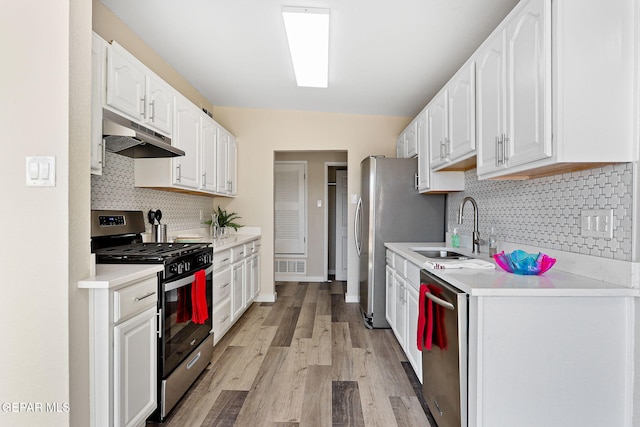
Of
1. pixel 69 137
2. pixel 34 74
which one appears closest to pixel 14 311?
pixel 69 137

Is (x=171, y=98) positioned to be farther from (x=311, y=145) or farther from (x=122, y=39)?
(x=311, y=145)

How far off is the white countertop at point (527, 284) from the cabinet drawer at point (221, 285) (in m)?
1.86

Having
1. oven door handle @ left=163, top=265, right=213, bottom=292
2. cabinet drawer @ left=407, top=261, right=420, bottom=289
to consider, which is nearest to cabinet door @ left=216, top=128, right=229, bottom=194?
oven door handle @ left=163, top=265, right=213, bottom=292

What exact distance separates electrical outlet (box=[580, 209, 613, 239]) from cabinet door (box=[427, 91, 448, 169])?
1128mm

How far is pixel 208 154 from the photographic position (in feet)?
11.0

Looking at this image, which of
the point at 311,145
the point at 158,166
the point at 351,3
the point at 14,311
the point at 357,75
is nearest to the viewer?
the point at 14,311

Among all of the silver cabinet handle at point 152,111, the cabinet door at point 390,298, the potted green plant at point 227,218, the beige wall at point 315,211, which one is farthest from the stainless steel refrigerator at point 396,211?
the beige wall at point 315,211

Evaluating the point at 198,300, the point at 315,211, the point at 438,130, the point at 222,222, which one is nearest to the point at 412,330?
the point at 198,300

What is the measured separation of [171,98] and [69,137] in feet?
4.61

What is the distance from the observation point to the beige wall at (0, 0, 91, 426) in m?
1.38

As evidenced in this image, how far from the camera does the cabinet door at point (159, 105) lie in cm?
236

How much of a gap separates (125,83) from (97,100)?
11.4 inches

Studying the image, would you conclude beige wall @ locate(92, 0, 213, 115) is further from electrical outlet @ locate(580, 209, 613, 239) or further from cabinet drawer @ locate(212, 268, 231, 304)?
electrical outlet @ locate(580, 209, 613, 239)

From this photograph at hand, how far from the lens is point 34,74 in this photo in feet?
4.54
